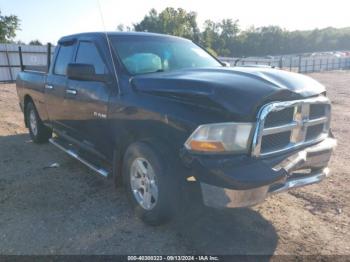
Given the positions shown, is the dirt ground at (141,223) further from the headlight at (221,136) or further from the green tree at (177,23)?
the green tree at (177,23)

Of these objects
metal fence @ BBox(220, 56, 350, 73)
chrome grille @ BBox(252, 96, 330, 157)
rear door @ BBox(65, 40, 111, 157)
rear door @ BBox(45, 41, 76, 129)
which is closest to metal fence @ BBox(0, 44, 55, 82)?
rear door @ BBox(45, 41, 76, 129)

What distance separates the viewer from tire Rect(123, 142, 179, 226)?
128 inches

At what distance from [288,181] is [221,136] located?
808 mm

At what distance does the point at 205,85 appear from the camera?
3176 mm

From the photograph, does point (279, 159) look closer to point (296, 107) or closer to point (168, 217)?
point (296, 107)

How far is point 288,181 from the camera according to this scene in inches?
129

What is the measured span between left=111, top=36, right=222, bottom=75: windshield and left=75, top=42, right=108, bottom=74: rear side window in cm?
25

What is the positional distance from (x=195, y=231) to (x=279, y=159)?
1075 millimetres

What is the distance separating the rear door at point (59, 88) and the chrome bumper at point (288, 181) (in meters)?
2.80

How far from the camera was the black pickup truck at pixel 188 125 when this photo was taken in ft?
9.83

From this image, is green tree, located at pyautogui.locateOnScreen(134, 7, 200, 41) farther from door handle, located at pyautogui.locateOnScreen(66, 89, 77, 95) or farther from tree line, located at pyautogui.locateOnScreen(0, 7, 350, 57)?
door handle, located at pyautogui.locateOnScreen(66, 89, 77, 95)

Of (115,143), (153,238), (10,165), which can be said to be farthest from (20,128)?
(153,238)

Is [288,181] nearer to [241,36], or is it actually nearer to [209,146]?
[209,146]

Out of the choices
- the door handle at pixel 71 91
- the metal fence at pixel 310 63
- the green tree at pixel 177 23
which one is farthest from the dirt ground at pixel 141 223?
the green tree at pixel 177 23
